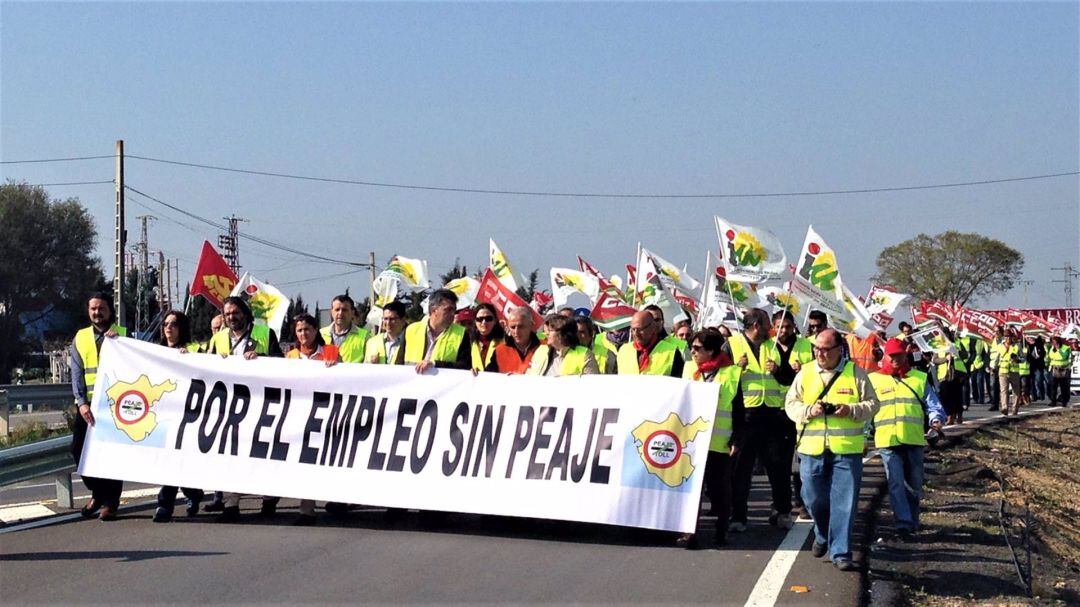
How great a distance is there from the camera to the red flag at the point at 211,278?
15492mm

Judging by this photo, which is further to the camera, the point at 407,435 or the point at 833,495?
the point at 407,435

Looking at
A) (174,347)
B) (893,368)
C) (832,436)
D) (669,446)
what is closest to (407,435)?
(669,446)

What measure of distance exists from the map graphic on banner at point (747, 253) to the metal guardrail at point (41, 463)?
7274mm

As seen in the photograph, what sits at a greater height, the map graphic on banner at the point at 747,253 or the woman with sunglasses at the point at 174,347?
the map graphic on banner at the point at 747,253

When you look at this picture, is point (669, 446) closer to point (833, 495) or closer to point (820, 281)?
point (833, 495)

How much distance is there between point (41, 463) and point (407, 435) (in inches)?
126

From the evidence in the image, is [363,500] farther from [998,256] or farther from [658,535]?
[998,256]

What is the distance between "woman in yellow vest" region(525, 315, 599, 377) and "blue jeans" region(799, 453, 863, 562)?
6.64 ft

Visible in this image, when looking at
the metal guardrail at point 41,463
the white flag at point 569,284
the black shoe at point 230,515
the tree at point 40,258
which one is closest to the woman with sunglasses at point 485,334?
the black shoe at point 230,515

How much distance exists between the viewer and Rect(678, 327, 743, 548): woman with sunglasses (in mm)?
9398

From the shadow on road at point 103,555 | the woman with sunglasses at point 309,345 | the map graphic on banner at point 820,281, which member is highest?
the map graphic on banner at point 820,281

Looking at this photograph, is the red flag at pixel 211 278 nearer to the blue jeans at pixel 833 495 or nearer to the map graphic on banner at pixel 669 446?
the map graphic on banner at pixel 669 446

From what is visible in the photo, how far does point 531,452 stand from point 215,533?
251 centimetres

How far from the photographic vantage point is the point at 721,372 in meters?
9.48
